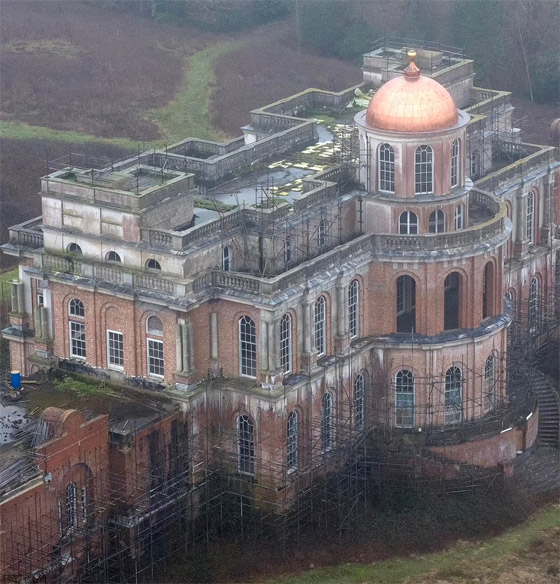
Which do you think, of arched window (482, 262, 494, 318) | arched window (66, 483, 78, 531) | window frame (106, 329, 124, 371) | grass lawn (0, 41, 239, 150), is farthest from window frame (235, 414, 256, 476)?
grass lawn (0, 41, 239, 150)

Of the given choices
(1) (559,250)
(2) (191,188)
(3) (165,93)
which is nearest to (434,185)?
(2) (191,188)

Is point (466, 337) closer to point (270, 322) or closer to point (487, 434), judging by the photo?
point (487, 434)

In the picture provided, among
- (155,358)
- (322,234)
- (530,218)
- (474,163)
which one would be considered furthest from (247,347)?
(530,218)

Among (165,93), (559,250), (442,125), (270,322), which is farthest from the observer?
(165,93)

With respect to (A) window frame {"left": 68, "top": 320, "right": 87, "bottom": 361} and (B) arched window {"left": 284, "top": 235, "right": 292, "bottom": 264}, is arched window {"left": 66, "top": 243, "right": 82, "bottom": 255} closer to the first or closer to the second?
(A) window frame {"left": 68, "top": 320, "right": 87, "bottom": 361}

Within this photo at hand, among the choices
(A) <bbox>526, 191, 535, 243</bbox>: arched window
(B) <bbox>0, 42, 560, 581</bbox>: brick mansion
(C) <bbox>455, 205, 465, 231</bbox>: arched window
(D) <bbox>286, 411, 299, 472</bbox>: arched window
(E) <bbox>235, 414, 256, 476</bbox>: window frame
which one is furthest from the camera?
(A) <bbox>526, 191, 535, 243</bbox>: arched window

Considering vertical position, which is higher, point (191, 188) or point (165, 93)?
point (191, 188)

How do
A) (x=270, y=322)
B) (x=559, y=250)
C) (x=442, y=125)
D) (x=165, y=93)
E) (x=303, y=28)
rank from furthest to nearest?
1. (x=303, y=28)
2. (x=165, y=93)
3. (x=559, y=250)
4. (x=442, y=125)
5. (x=270, y=322)

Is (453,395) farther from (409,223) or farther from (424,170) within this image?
(424,170)
